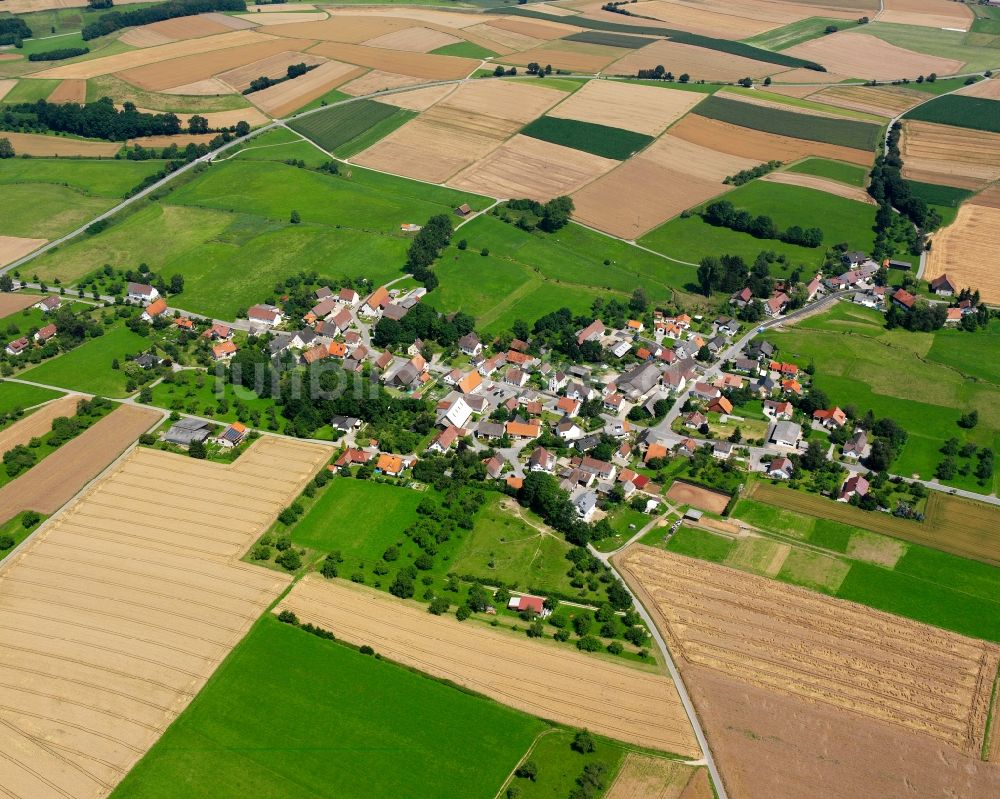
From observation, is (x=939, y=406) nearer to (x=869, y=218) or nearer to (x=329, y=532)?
(x=869, y=218)

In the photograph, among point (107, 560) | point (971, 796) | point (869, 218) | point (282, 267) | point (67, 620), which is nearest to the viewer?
point (971, 796)

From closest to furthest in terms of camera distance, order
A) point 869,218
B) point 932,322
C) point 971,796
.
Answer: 1. point 971,796
2. point 932,322
3. point 869,218

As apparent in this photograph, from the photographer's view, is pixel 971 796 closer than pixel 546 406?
Yes

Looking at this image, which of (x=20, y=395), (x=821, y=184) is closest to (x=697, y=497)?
(x=20, y=395)

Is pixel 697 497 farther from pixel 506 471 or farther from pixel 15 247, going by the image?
pixel 15 247

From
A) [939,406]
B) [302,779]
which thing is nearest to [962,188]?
[939,406]

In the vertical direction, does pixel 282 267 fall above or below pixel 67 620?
above

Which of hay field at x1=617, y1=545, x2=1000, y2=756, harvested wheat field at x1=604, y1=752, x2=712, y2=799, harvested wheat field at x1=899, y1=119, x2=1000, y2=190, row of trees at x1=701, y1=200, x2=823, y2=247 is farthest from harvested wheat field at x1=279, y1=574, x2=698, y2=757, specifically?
harvested wheat field at x1=899, y1=119, x2=1000, y2=190
